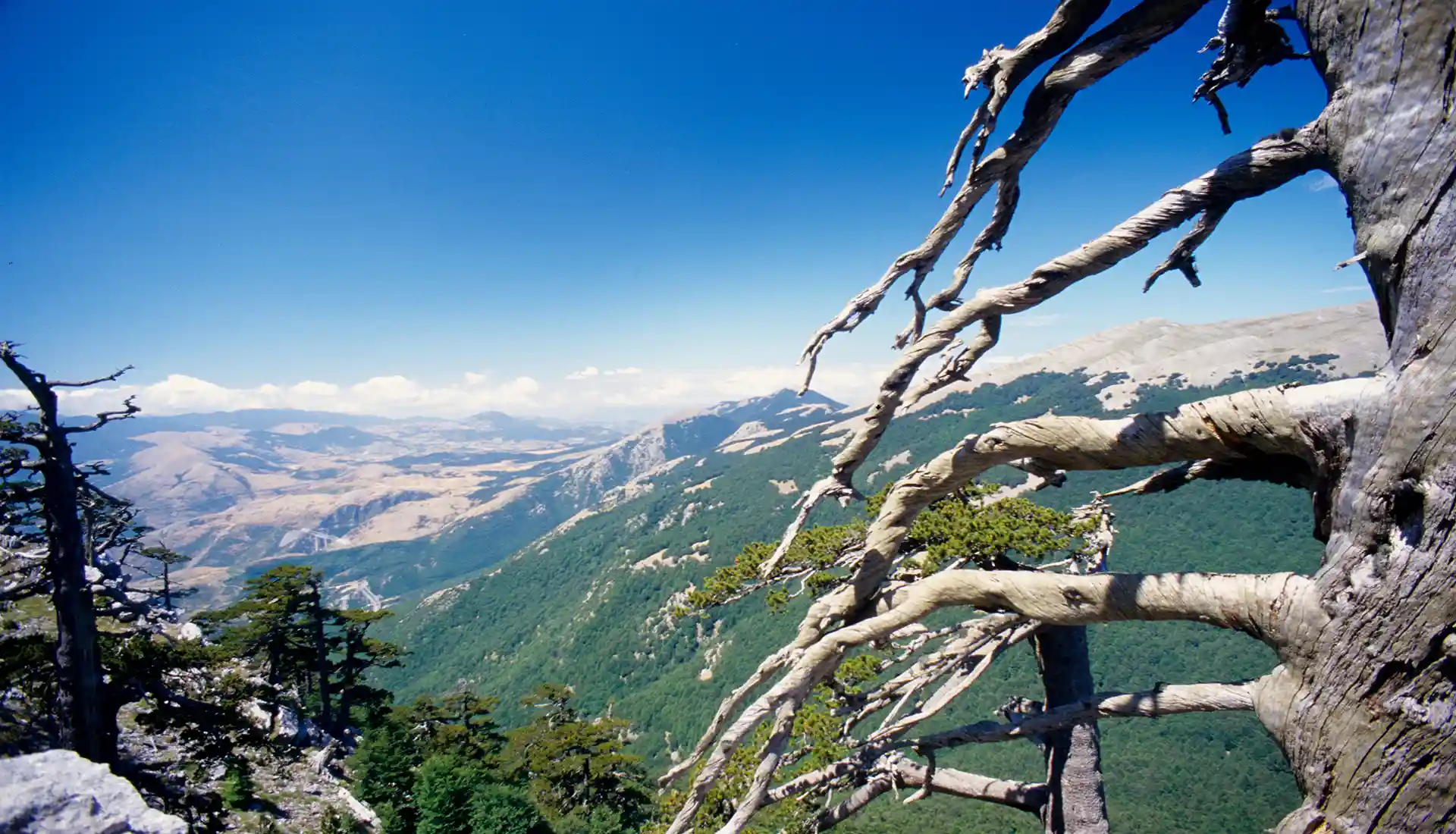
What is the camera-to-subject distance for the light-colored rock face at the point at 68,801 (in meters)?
5.58

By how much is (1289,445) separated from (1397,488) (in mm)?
335

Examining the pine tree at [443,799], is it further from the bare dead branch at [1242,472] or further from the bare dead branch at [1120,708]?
the bare dead branch at [1242,472]

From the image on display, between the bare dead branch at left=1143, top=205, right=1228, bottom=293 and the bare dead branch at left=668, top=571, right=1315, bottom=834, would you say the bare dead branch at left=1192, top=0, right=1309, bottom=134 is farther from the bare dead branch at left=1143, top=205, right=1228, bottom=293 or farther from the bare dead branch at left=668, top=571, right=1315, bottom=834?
the bare dead branch at left=668, top=571, right=1315, bottom=834

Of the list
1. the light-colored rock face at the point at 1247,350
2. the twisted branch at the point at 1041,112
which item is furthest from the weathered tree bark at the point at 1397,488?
the light-colored rock face at the point at 1247,350

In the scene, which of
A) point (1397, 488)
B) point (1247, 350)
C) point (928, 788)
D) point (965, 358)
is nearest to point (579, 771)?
point (928, 788)

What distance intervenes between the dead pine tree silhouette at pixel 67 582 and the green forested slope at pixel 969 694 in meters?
12.7

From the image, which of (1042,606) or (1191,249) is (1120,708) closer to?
(1042,606)

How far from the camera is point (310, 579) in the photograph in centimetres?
2542

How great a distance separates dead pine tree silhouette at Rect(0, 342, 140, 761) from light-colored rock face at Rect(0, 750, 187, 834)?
168 inches

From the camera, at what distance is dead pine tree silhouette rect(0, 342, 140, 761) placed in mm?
8953

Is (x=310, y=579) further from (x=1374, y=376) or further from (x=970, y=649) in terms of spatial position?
(x=1374, y=376)

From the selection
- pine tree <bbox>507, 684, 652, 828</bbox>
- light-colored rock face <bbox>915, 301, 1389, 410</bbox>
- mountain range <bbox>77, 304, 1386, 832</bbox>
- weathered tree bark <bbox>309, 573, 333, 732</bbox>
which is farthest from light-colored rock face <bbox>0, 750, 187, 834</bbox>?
light-colored rock face <bbox>915, 301, 1389, 410</bbox>

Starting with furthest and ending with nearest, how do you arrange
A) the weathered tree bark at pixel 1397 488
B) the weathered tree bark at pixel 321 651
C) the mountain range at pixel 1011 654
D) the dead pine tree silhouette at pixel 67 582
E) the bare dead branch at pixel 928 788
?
the mountain range at pixel 1011 654
the weathered tree bark at pixel 321 651
the dead pine tree silhouette at pixel 67 582
the bare dead branch at pixel 928 788
the weathered tree bark at pixel 1397 488

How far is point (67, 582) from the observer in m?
9.08
